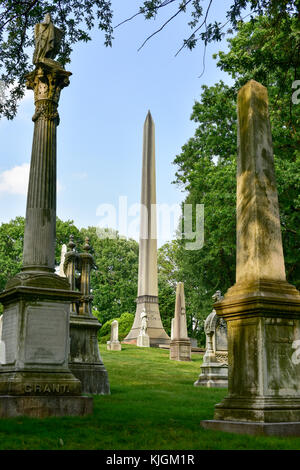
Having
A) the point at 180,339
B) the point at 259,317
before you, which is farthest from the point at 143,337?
the point at 259,317

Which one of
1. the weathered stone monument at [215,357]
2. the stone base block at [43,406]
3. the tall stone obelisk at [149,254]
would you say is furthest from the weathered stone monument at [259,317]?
the tall stone obelisk at [149,254]

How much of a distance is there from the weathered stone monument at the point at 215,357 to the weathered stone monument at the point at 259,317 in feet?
33.0

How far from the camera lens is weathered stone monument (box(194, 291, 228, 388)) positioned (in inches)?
622

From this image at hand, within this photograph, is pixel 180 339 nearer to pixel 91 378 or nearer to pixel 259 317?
pixel 91 378

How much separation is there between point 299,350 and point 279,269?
1.06 meters

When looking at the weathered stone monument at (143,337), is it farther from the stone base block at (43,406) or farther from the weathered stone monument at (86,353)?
the stone base block at (43,406)

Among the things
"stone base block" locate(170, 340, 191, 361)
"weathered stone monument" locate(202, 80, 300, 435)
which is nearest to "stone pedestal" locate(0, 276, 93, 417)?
"weathered stone monument" locate(202, 80, 300, 435)

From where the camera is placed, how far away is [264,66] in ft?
32.9

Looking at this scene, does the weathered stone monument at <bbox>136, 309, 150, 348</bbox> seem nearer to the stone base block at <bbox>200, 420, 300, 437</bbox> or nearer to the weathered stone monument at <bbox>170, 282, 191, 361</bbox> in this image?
the weathered stone monument at <bbox>170, 282, 191, 361</bbox>

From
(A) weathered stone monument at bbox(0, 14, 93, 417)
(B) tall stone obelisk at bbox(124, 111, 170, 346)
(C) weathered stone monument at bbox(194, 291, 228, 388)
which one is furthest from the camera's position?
(B) tall stone obelisk at bbox(124, 111, 170, 346)

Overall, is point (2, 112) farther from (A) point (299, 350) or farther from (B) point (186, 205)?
(B) point (186, 205)

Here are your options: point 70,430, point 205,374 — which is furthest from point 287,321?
point 205,374

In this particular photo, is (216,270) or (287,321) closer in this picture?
(287,321)

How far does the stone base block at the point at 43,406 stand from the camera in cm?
667
